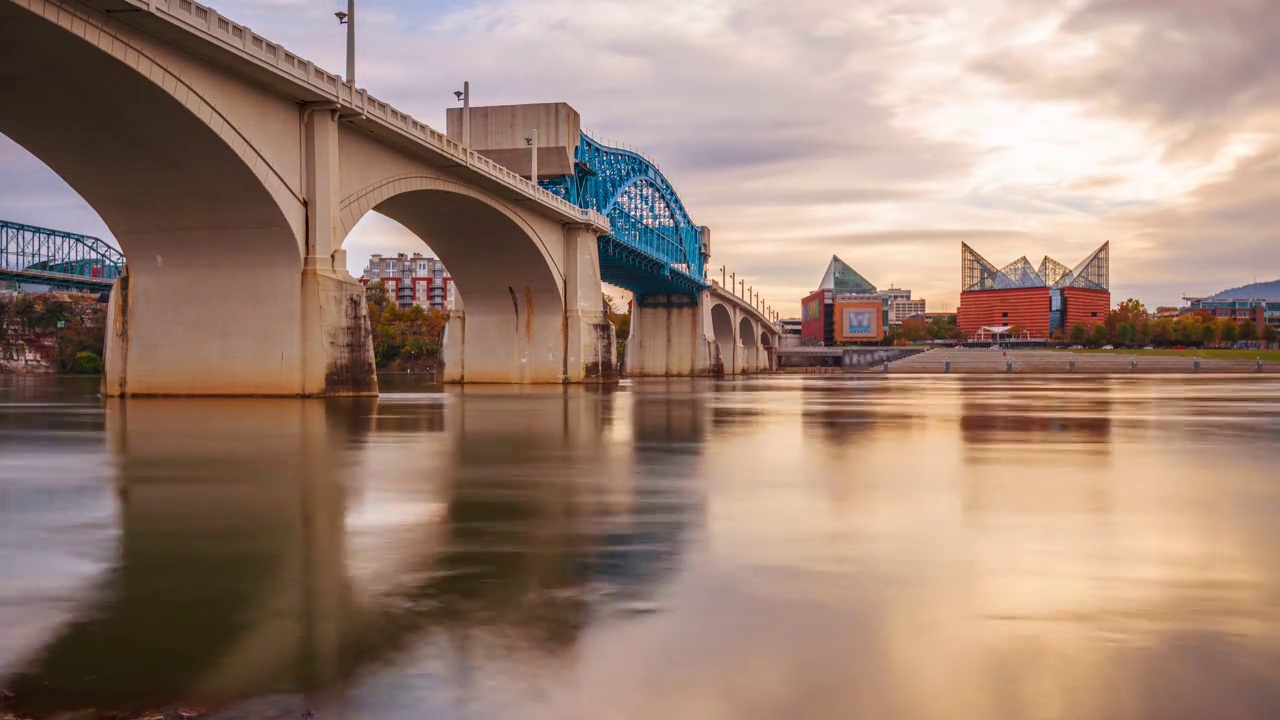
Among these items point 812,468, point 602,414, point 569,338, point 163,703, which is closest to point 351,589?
point 163,703

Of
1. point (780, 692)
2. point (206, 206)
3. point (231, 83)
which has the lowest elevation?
point (780, 692)

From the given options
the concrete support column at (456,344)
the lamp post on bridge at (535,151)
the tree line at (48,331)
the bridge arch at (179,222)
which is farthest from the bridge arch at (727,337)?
the bridge arch at (179,222)

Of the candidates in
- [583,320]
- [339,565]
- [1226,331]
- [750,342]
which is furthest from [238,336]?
[1226,331]

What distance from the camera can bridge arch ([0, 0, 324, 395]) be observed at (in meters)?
28.6

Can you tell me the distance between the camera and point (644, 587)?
6.06 metres

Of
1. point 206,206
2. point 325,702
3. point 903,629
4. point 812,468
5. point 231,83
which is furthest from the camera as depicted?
point 206,206

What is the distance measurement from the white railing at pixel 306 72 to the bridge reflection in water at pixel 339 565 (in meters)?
16.3

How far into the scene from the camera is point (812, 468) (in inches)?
507

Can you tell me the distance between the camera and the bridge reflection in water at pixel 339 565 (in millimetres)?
4551

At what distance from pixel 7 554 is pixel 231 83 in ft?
88.2

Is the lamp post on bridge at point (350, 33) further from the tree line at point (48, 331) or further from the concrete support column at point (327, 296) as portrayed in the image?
the tree line at point (48, 331)

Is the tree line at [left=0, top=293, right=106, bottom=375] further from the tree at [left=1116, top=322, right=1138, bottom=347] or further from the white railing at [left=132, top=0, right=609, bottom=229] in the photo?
the tree at [left=1116, top=322, right=1138, bottom=347]

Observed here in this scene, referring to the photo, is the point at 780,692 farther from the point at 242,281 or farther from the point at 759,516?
the point at 242,281

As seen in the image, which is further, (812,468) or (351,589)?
(812,468)
